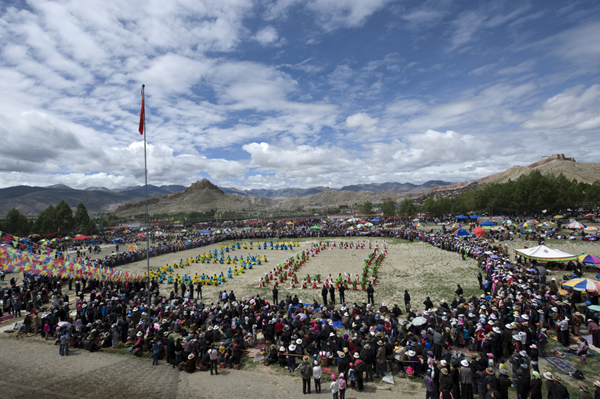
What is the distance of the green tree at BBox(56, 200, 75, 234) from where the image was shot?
6031cm

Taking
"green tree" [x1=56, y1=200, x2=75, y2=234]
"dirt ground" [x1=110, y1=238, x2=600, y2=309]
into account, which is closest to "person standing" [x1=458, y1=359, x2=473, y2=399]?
"dirt ground" [x1=110, y1=238, x2=600, y2=309]

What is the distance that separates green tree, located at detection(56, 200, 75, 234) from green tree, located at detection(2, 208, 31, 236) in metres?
5.44

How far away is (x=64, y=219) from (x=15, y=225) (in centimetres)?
856

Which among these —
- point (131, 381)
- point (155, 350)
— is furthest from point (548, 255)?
point (131, 381)

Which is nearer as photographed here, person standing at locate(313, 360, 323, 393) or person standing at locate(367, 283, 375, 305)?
person standing at locate(313, 360, 323, 393)

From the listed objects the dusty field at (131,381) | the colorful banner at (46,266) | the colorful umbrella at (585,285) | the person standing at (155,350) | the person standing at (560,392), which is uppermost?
the colorful banner at (46,266)

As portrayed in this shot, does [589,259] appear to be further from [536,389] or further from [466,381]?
[466,381]

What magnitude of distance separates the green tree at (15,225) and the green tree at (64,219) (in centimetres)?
544

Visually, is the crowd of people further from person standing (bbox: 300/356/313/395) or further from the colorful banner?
the colorful banner

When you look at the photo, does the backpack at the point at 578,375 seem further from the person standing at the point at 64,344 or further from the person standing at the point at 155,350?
the person standing at the point at 64,344

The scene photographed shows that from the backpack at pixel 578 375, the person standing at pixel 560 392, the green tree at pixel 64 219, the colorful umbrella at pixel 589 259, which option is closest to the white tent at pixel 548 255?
the colorful umbrella at pixel 589 259

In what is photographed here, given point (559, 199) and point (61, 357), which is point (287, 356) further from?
point (559, 199)

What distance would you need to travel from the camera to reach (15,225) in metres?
53.2

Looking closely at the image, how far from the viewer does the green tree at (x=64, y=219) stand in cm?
6031
